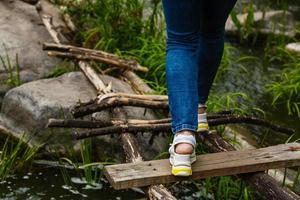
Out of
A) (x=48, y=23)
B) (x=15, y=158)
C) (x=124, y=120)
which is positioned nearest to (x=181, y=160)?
(x=124, y=120)

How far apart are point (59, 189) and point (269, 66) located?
3310 millimetres

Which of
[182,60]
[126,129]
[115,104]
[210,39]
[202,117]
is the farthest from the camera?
[115,104]

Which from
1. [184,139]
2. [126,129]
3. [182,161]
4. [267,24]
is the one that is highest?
[184,139]

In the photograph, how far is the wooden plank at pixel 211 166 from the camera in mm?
2838

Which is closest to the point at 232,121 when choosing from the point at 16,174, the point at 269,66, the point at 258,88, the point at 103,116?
the point at 103,116

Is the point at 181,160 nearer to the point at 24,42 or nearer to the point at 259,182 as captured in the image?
the point at 259,182

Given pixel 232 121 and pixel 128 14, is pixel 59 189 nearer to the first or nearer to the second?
pixel 232 121

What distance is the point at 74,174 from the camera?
3.87 meters

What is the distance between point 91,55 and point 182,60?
7.30 feet

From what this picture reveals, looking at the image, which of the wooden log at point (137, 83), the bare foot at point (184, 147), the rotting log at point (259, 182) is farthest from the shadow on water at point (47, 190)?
the wooden log at point (137, 83)

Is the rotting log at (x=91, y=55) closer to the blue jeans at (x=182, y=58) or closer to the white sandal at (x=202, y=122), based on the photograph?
the white sandal at (x=202, y=122)

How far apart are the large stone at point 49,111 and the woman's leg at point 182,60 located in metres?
1.27

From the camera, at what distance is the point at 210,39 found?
3.18 metres

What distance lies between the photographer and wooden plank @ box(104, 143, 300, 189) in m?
2.84
